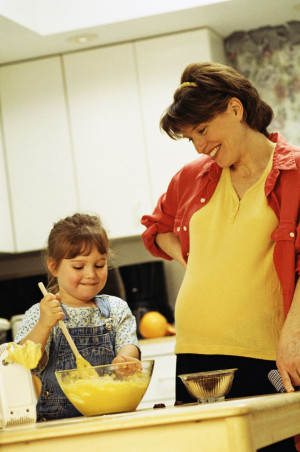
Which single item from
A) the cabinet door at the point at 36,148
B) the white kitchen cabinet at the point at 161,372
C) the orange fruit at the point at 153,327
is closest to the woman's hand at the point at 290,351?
the white kitchen cabinet at the point at 161,372

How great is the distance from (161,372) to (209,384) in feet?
6.06

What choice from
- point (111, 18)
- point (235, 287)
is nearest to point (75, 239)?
point (235, 287)

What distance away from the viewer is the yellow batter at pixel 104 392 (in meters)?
1.32

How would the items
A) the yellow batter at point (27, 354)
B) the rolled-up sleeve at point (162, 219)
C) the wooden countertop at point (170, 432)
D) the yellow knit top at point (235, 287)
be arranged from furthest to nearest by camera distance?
the rolled-up sleeve at point (162, 219) → the yellow knit top at point (235, 287) → the yellow batter at point (27, 354) → the wooden countertop at point (170, 432)

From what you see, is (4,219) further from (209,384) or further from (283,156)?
(209,384)

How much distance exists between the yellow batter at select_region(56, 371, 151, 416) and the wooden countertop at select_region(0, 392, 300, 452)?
0.51ft

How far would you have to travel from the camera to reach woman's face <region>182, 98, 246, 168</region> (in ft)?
6.02

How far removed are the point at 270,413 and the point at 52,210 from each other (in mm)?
2560

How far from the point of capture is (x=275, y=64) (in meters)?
3.70

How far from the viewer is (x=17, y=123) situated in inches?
144

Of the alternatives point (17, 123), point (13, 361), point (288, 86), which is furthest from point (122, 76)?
point (13, 361)

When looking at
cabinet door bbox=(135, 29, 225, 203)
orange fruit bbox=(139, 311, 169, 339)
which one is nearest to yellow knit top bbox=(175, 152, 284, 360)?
orange fruit bbox=(139, 311, 169, 339)

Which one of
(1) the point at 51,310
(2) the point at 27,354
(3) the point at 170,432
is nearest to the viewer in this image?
(3) the point at 170,432

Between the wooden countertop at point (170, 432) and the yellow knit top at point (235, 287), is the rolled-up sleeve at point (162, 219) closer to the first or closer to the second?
the yellow knit top at point (235, 287)
